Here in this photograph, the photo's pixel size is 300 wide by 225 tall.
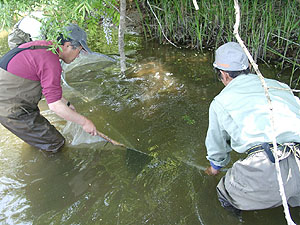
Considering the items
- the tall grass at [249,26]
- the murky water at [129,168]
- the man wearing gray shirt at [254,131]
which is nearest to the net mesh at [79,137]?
the murky water at [129,168]

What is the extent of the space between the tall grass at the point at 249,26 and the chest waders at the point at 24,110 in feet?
9.13

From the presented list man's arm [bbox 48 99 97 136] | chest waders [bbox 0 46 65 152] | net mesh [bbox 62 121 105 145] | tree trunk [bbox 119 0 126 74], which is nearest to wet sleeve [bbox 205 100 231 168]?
man's arm [bbox 48 99 97 136]

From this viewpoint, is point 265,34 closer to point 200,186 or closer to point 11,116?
point 200,186

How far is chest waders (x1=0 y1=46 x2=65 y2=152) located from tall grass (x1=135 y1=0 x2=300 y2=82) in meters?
2.78

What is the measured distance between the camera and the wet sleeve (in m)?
1.92

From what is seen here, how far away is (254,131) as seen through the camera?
1.72 m

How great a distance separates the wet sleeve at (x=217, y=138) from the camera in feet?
6.29

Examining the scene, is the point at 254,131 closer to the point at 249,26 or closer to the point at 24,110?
the point at 24,110

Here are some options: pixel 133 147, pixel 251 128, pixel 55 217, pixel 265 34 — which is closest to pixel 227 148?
pixel 251 128

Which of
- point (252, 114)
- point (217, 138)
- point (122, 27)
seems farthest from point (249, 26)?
point (252, 114)

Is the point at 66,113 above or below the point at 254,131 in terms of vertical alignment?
below

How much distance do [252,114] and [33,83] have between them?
1.97m

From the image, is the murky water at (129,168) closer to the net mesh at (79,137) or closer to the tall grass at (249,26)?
the net mesh at (79,137)

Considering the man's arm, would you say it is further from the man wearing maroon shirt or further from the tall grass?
the tall grass
